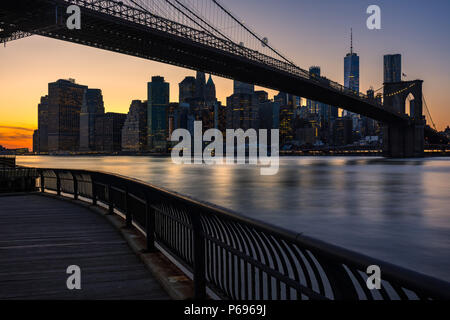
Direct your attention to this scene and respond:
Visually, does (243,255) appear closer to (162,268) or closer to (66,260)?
(162,268)

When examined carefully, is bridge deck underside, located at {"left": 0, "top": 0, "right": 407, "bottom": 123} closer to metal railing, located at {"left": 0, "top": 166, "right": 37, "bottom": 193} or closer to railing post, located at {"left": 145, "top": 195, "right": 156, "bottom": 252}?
metal railing, located at {"left": 0, "top": 166, "right": 37, "bottom": 193}

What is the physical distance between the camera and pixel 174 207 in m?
5.21

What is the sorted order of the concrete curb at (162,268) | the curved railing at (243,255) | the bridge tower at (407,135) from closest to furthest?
the curved railing at (243,255)
the concrete curb at (162,268)
the bridge tower at (407,135)

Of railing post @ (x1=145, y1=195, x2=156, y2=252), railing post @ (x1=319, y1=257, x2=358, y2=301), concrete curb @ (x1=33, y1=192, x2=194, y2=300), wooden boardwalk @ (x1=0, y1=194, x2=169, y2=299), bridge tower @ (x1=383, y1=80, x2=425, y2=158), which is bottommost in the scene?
wooden boardwalk @ (x1=0, y1=194, x2=169, y2=299)

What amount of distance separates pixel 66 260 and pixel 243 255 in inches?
144

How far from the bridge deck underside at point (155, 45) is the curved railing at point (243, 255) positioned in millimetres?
33936

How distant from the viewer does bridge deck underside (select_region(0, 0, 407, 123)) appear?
123 feet

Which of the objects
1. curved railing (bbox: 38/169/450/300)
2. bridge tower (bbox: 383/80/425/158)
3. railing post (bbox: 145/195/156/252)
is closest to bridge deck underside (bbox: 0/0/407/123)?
bridge tower (bbox: 383/80/425/158)

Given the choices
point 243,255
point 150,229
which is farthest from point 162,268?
point 243,255

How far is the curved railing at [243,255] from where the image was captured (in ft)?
6.69

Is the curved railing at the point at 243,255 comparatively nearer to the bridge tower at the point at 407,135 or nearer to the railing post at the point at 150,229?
the railing post at the point at 150,229

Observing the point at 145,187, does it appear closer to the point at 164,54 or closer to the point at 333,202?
the point at 333,202

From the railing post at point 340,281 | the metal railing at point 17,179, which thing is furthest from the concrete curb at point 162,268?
the metal railing at point 17,179
